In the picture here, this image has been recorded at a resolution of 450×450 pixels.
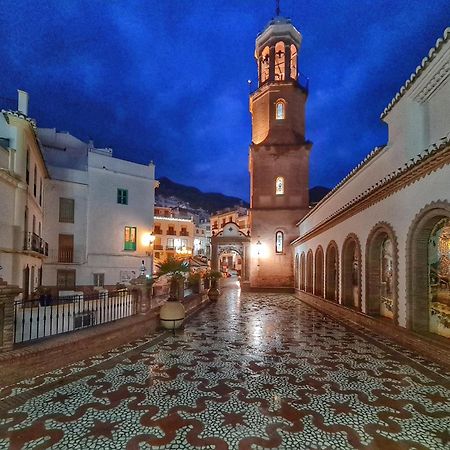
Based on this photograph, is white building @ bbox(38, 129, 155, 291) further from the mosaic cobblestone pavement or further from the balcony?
the mosaic cobblestone pavement

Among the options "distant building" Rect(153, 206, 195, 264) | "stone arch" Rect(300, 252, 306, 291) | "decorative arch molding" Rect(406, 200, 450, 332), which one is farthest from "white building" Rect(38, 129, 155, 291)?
"distant building" Rect(153, 206, 195, 264)

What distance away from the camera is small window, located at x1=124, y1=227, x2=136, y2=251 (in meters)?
23.0

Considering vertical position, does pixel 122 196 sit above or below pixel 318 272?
above

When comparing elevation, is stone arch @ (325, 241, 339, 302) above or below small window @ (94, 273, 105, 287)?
above

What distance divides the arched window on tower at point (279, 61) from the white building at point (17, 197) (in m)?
20.2

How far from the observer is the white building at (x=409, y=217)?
7.92m

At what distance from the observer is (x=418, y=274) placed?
327 inches

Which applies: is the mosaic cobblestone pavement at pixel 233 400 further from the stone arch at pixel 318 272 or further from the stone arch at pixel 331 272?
the stone arch at pixel 318 272

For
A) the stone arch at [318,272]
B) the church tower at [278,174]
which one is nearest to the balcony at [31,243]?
the stone arch at [318,272]

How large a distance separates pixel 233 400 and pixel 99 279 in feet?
62.7

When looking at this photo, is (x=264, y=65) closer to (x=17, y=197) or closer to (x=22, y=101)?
(x=22, y=101)

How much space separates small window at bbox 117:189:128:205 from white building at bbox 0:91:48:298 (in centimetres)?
729

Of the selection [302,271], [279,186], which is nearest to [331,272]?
[302,271]

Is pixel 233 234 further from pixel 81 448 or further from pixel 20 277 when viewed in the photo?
pixel 81 448
